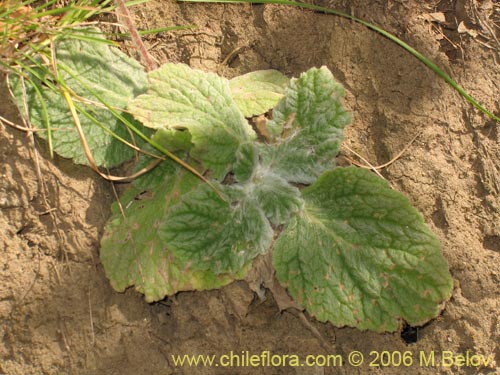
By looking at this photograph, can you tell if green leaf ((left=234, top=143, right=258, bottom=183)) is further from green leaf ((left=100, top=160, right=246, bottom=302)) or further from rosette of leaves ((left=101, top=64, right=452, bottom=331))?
green leaf ((left=100, top=160, right=246, bottom=302))

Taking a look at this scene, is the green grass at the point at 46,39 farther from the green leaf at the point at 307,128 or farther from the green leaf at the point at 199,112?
the green leaf at the point at 307,128

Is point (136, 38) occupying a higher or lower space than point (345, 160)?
higher

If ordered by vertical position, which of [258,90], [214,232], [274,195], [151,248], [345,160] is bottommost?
[151,248]

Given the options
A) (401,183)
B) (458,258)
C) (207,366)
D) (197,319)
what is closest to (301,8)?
(401,183)

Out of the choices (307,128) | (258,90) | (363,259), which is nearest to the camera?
(363,259)

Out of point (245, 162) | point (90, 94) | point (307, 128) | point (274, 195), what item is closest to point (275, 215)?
point (274, 195)

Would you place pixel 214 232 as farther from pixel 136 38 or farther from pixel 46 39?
pixel 46 39

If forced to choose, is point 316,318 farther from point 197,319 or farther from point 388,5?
point 388,5
